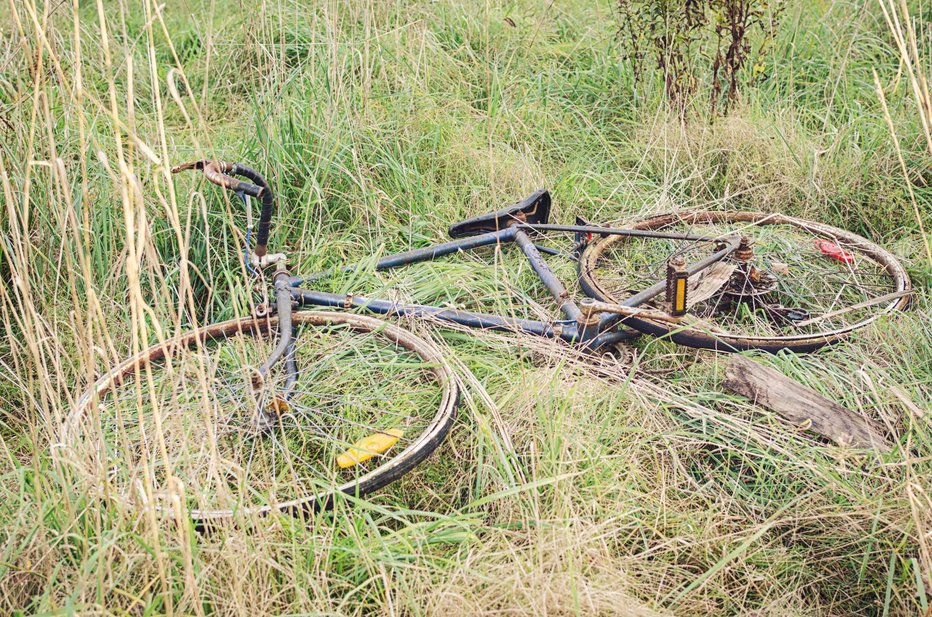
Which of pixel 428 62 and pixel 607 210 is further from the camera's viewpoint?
pixel 428 62

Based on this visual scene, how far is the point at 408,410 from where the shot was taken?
272 cm

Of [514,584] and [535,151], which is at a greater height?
[535,151]

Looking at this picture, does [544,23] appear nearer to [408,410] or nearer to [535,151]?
[535,151]

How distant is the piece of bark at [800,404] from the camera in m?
2.56

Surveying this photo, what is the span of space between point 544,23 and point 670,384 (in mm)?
3214

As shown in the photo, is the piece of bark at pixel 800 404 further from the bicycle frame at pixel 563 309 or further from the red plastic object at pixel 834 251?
the red plastic object at pixel 834 251

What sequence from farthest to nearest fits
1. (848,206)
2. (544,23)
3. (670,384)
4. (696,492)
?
1. (544,23)
2. (848,206)
3. (670,384)
4. (696,492)

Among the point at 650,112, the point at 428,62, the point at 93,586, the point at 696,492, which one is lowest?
the point at 696,492

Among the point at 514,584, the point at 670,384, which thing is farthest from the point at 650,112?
the point at 514,584

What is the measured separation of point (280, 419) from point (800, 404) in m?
1.68

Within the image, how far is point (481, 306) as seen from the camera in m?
3.39

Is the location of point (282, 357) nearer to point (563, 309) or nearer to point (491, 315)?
point (491, 315)

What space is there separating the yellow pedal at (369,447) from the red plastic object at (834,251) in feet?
6.96

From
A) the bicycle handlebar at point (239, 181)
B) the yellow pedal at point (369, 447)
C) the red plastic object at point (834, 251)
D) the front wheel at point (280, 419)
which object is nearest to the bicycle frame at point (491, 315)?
the bicycle handlebar at point (239, 181)
